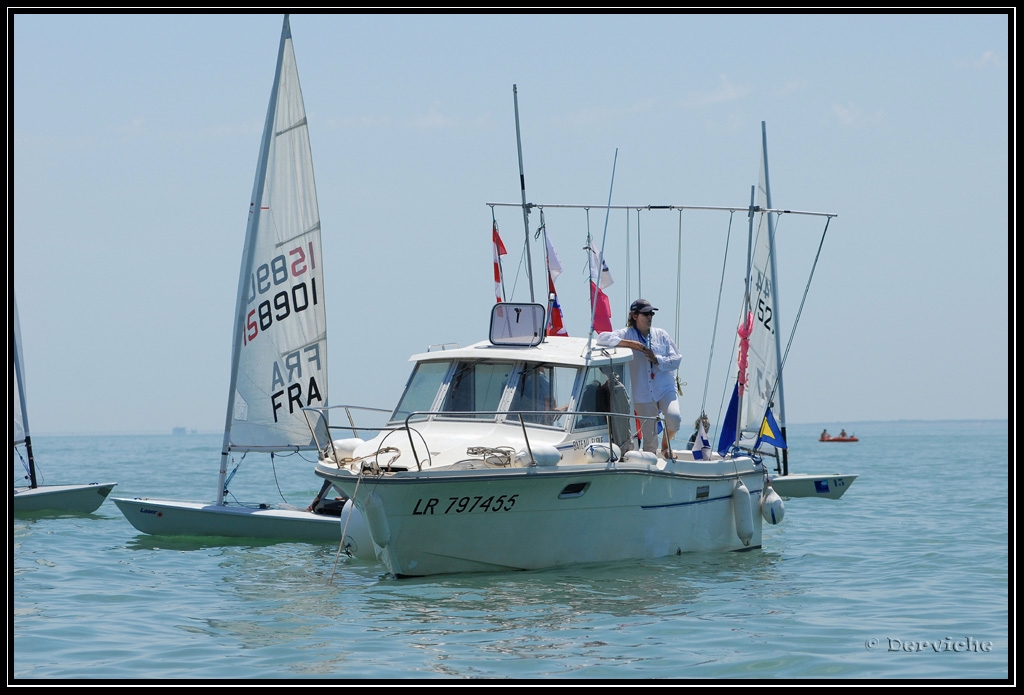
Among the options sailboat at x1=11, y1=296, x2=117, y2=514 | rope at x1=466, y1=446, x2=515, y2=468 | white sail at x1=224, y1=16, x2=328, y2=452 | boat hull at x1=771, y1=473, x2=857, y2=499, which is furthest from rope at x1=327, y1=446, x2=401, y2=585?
boat hull at x1=771, y1=473, x2=857, y2=499

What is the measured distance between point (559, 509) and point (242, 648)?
13.2 ft

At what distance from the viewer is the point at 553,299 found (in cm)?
1748

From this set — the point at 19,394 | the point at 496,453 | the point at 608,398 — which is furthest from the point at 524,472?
the point at 19,394

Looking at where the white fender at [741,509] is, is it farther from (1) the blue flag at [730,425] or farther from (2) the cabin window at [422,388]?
(2) the cabin window at [422,388]

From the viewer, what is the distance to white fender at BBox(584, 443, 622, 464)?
1198 cm

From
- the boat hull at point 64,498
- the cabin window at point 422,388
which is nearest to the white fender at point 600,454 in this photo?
the cabin window at point 422,388

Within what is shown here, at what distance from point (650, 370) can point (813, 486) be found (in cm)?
1235

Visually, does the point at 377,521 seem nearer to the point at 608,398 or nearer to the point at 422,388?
the point at 422,388

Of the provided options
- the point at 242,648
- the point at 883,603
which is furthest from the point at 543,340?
the point at 242,648

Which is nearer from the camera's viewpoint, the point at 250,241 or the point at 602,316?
the point at 602,316

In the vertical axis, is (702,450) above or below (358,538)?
above

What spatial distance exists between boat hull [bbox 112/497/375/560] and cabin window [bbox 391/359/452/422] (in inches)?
106

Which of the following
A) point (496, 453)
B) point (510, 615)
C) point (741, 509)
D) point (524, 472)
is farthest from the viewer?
point (741, 509)

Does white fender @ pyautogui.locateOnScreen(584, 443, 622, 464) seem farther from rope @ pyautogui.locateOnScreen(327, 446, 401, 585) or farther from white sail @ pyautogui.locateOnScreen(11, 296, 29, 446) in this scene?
white sail @ pyautogui.locateOnScreen(11, 296, 29, 446)
